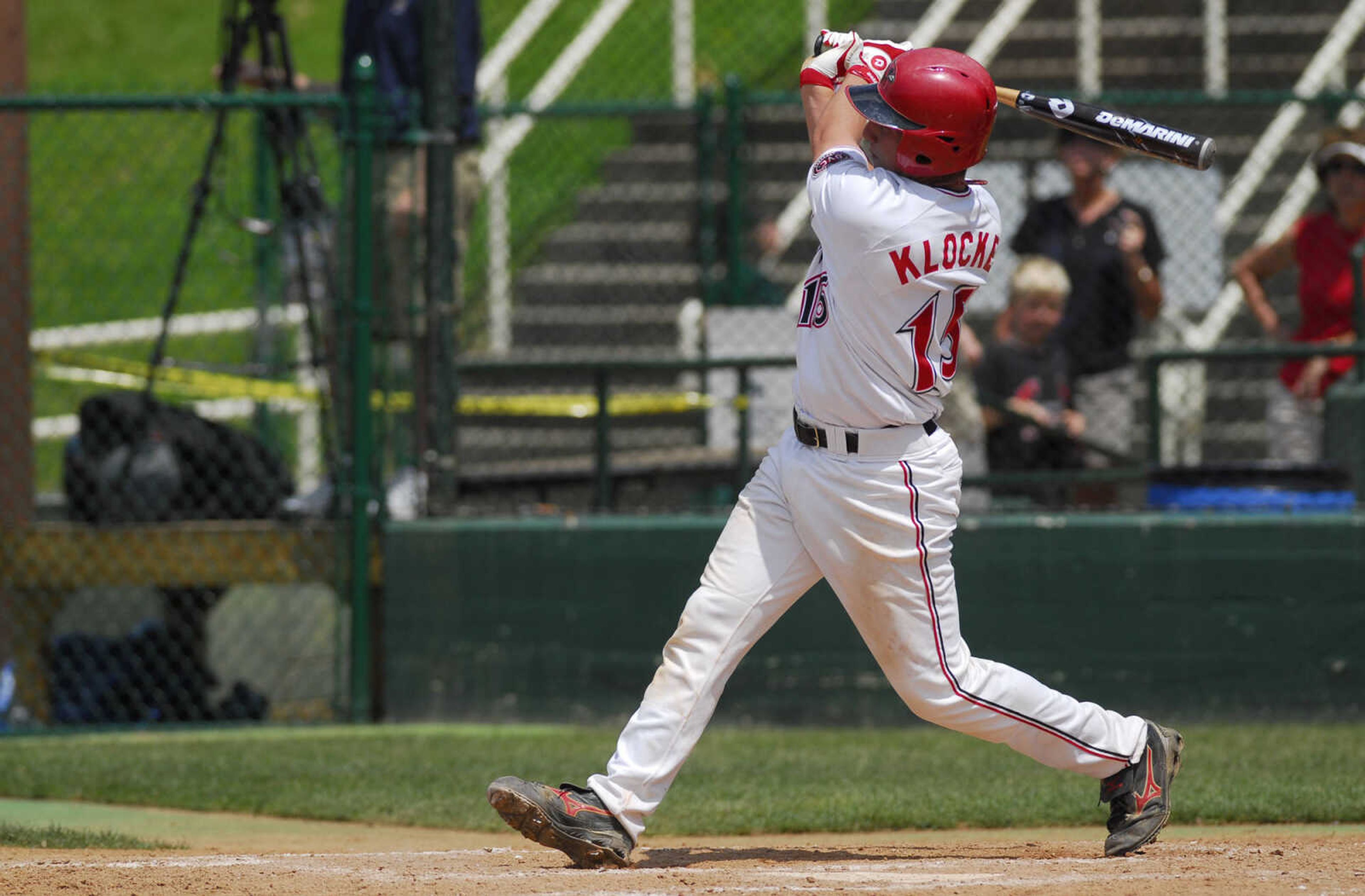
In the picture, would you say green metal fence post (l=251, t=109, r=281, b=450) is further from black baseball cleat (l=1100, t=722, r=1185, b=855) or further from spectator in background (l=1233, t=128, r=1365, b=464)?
black baseball cleat (l=1100, t=722, r=1185, b=855)

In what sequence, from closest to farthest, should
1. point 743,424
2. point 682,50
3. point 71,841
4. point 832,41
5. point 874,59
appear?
1. point 874,59
2. point 832,41
3. point 71,841
4. point 743,424
5. point 682,50

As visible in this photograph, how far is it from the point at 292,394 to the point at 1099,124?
5.60 metres

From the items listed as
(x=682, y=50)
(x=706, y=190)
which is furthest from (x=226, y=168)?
(x=682, y=50)

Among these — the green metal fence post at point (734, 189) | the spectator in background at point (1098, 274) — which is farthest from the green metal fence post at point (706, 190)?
the spectator in background at point (1098, 274)

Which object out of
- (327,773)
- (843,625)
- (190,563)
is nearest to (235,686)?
(190,563)

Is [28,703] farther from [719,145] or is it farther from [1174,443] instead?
[1174,443]

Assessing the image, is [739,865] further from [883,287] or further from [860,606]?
[883,287]

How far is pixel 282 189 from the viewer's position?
8.25 meters

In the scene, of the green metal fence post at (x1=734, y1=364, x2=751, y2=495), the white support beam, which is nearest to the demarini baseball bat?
the green metal fence post at (x1=734, y1=364, x2=751, y2=495)

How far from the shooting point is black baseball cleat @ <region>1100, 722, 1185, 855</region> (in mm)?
4680

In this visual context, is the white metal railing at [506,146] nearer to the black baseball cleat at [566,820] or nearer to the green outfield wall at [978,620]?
the green outfield wall at [978,620]

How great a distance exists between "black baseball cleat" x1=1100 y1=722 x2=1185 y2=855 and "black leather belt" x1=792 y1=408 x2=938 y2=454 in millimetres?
994

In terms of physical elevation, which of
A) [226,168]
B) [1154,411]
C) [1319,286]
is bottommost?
[1154,411]

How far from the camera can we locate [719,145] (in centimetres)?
982
